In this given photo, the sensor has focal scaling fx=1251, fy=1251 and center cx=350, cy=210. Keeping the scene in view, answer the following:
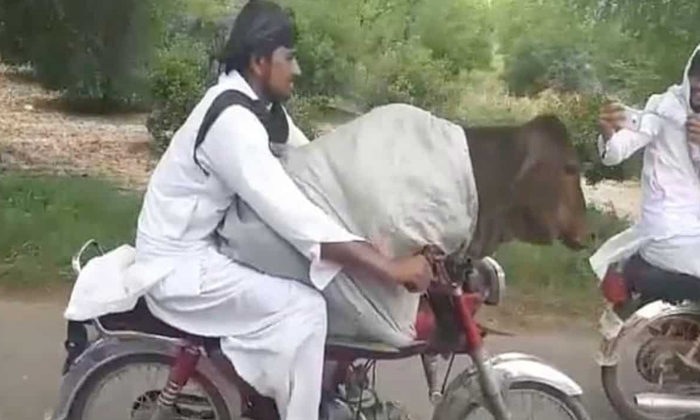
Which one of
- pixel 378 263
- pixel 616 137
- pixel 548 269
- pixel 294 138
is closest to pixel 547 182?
pixel 378 263

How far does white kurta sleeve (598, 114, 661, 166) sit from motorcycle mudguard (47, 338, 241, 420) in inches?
67.6

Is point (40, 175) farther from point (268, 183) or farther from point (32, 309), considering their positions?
point (268, 183)

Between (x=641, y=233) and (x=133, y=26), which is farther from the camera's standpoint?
(x=133, y=26)

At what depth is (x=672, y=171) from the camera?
4836 mm

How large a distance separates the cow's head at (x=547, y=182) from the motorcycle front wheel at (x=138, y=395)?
114 cm

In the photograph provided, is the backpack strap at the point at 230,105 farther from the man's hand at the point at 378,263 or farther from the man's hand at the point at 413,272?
the man's hand at the point at 413,272

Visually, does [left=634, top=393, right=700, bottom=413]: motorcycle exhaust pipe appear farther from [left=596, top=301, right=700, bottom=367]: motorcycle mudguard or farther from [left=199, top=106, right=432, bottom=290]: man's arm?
[left=199, top=106, right=432, bottom=290]: man's arm

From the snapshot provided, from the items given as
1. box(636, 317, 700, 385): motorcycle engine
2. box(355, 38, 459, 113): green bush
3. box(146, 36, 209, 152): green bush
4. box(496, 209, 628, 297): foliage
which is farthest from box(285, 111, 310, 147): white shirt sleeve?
box(355, 38, 459, 113): green bush

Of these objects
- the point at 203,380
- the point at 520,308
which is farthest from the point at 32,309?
the point at 203,380

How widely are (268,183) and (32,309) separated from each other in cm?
362

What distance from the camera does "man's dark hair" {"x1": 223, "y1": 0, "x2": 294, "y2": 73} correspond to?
378 centimetres

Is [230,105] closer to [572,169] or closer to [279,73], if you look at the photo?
[279,73]

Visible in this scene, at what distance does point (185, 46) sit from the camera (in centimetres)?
1415

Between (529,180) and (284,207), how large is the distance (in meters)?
0.73
